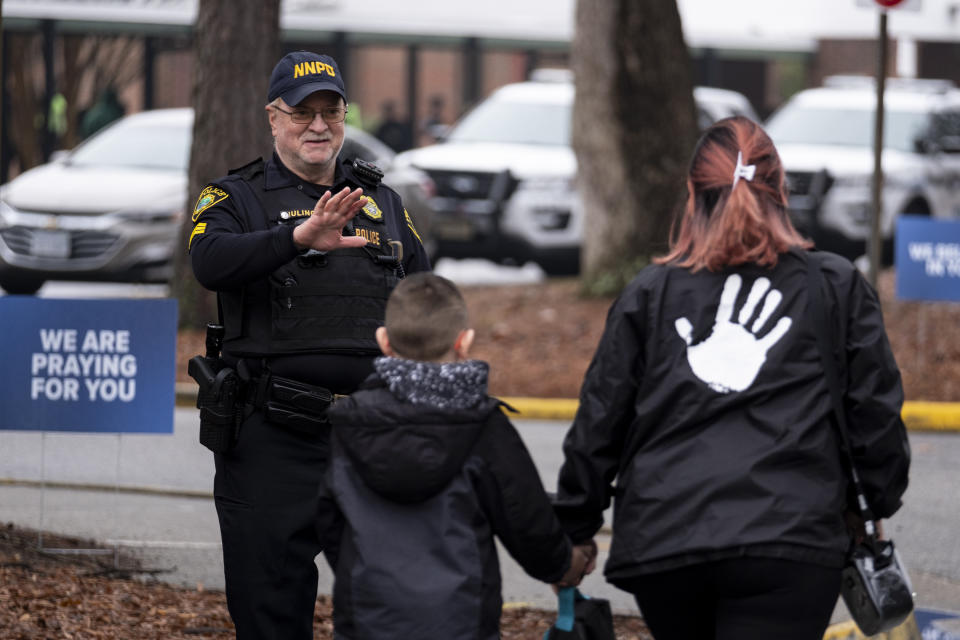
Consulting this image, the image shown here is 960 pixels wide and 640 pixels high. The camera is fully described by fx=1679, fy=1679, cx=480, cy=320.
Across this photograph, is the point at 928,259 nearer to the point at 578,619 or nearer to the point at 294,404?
the point at 294,404

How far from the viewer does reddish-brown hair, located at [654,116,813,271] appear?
335 cm

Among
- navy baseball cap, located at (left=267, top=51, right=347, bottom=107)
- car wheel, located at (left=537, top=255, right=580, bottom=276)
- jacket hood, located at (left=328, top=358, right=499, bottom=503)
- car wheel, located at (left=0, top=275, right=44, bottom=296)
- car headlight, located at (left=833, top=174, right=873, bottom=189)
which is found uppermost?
navy baseball cap, located at (left=267, top=51, right=347, bottom=107)

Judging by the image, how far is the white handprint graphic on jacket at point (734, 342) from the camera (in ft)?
10.8

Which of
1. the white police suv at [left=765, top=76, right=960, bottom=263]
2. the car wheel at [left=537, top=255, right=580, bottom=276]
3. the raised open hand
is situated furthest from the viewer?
the car wheel at [left=537, top=255, right=580, bottom=276]

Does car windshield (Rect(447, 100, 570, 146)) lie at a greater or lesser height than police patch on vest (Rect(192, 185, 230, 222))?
lesser

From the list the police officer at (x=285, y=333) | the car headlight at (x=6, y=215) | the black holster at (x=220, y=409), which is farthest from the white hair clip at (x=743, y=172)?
the car headlight at (x=6, y=215)

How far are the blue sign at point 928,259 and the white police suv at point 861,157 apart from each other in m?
3.96

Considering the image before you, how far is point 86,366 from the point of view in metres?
6.59

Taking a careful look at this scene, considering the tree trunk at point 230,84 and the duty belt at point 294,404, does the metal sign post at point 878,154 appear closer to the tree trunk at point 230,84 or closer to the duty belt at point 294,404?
the tree trunk at point 230,84

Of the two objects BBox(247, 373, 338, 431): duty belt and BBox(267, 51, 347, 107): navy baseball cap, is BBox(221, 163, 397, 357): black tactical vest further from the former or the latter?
BBox(267, 51, 347, 107): navy baseball cap

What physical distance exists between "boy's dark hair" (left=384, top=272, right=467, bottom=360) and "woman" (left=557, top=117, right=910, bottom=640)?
310 mm

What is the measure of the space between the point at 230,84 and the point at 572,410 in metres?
3.35

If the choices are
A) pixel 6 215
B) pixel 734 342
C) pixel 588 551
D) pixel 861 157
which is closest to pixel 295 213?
pixel 588 551

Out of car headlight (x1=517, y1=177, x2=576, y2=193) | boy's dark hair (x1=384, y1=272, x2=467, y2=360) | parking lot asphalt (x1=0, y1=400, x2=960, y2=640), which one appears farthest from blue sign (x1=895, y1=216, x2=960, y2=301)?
boy's dark hair (x1=384, y1=272, x2=467, y2=360)
